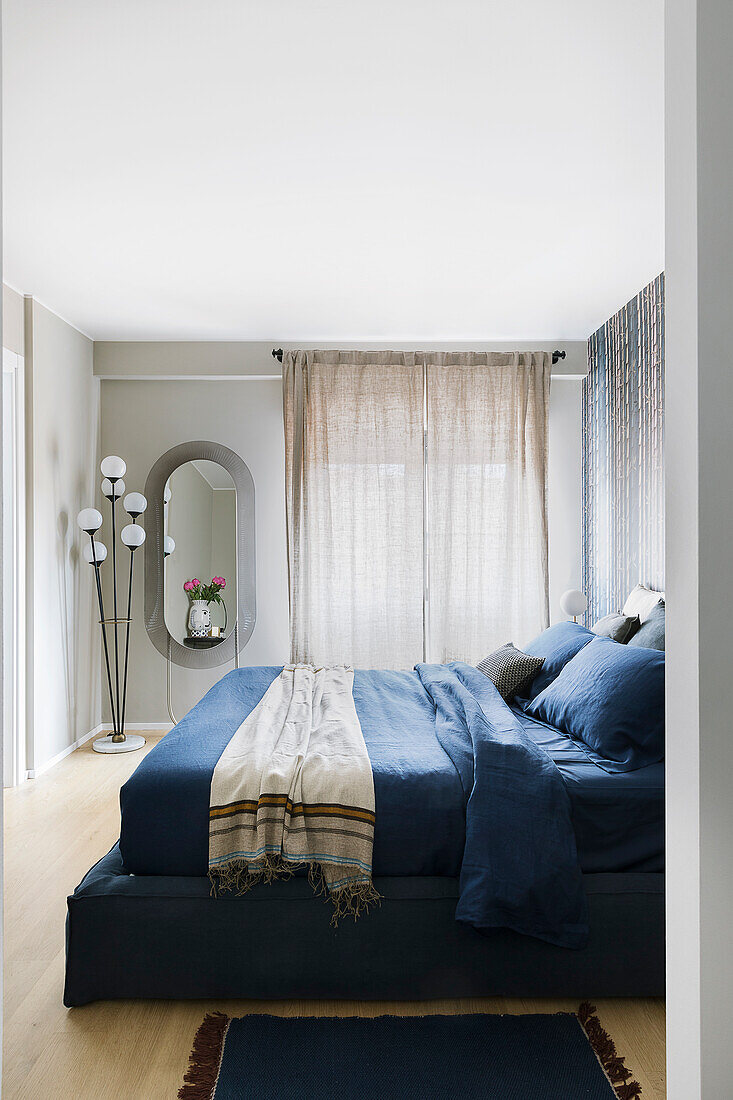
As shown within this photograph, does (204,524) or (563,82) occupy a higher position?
(563,82)

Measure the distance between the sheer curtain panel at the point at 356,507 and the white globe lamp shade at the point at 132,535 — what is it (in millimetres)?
996

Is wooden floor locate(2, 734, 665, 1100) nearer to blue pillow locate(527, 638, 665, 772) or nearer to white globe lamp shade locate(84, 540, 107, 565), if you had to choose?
blue pillow locate(527, 638, 665, 772)

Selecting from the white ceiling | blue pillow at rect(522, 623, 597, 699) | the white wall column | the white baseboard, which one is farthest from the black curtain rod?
the white wall column

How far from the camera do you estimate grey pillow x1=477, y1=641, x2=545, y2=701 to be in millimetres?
3711

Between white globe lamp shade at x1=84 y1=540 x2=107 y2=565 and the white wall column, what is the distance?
14.7 ft

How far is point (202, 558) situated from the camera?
553 cm

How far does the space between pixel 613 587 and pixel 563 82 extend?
3.06 m

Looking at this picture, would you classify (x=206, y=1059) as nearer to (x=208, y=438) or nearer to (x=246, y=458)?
(x=246, y=458)

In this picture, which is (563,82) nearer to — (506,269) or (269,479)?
(506,269)

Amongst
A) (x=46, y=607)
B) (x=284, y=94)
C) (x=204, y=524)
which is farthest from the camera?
(x=204, y=524)

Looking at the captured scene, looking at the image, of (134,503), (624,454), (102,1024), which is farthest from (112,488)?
(102,1024)

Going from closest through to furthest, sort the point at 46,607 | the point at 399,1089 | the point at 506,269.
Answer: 1. the point at 399,1089
2. the point at 506,269
3. the point at 46,607

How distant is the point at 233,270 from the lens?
13.5 ft

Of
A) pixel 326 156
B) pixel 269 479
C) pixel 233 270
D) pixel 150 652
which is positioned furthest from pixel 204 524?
pixel 326 156
